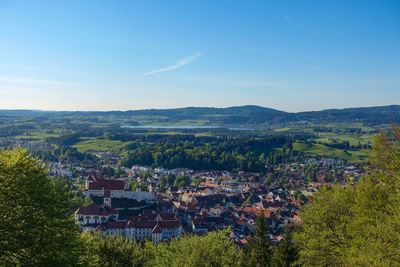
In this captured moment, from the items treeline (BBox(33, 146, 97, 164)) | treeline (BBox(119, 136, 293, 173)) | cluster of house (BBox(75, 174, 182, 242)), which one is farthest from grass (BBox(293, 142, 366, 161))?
cluster of house (BBox(75, 174, 182, 242))

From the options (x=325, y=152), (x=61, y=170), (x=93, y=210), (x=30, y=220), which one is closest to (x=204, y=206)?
(x=93, y=210)

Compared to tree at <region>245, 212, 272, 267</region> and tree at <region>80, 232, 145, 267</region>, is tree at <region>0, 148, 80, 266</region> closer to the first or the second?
tree at <region>80, 232, 145, 267</region>

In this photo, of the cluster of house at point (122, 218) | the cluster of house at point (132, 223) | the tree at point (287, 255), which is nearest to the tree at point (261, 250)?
the tree at point (287, 255)

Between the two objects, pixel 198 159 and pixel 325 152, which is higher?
pixel 325 152

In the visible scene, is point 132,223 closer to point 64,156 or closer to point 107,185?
point 107,185

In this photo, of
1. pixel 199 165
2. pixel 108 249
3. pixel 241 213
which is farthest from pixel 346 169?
pixel 108 249

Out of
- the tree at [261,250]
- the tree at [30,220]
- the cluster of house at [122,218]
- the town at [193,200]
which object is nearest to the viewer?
the tree at [30,220]

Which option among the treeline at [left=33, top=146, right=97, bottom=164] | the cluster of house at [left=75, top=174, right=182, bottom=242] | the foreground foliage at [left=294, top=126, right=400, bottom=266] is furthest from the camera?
the treeline at [left=33, top=146, right=97, bottom=164]

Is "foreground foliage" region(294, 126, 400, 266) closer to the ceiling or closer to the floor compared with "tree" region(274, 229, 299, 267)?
closer to the ceiling

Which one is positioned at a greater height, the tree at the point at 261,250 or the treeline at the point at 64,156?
the tree at the point at 261,250

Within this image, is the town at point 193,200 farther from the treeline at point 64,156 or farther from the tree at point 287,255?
the treeline at point 64,156
